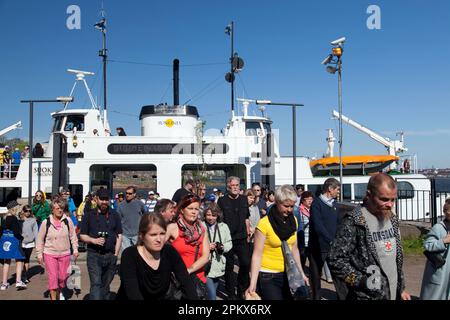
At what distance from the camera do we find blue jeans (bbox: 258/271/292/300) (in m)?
4.25

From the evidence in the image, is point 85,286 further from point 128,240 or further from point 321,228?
point 321,228

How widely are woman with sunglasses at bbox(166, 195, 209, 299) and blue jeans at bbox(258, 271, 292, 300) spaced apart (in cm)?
59

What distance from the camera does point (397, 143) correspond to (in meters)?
21.5

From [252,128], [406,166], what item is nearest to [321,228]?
[252,128]

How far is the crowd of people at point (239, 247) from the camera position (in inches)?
122

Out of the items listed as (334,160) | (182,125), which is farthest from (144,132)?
(334,160)

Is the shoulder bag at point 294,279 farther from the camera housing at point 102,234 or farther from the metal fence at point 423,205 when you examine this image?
the metal fence at point 423,205

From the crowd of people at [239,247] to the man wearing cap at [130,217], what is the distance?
0.02 m

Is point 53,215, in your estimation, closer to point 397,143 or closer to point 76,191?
point 76,191

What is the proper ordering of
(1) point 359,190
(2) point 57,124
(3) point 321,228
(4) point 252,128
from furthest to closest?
(4) point 252,128
(2) point 57,124
(1) point 359,190
(3) point 321,228

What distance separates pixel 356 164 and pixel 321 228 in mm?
13177

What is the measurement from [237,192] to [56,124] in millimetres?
13233

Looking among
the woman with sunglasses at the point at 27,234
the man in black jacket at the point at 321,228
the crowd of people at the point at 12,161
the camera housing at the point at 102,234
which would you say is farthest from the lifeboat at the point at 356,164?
the camera housing at the point at 102,234

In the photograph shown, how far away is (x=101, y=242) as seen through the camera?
5863mm
